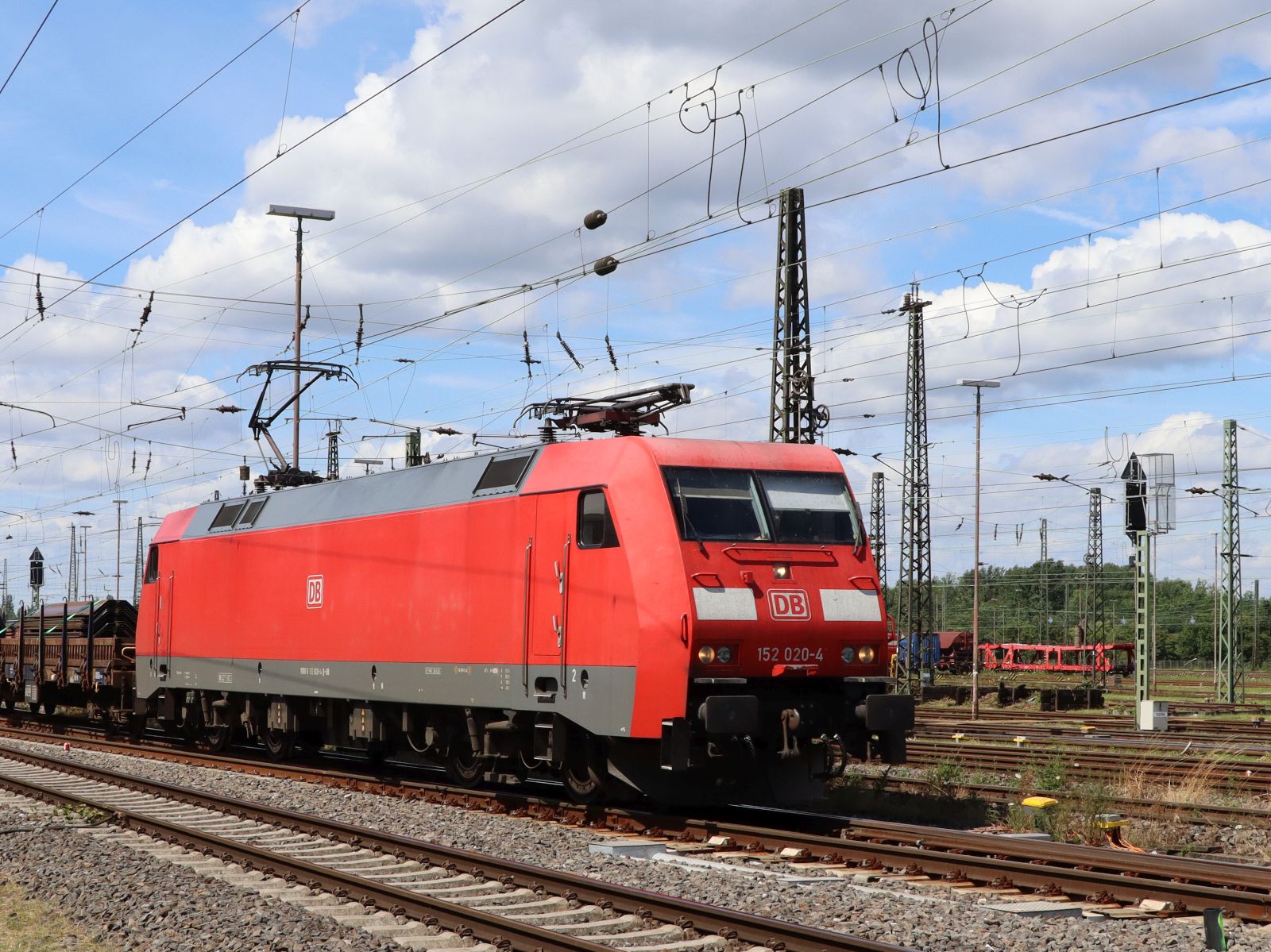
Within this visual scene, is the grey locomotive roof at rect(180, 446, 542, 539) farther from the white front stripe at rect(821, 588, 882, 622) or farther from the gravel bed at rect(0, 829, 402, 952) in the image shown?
the gravel bed at rect(0, 829, 402, 952)

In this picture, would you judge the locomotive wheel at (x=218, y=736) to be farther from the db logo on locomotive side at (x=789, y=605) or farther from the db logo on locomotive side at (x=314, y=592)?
the db logo on locomotive side at (x=789, y=605)

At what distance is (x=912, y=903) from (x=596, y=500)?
19.0 feet

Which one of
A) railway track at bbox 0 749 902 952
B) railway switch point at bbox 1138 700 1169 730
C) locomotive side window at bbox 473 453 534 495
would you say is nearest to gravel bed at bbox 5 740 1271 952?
railway track at bbox 0 749 902 952

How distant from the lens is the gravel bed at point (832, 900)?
8.87m

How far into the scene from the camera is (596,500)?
1445 cm

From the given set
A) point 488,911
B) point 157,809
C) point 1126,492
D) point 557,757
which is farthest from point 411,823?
point 1126,492

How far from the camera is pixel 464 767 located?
17.7 meters

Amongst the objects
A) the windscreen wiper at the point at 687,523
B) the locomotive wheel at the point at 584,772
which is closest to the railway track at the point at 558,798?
the locomotive wheel at the point at 584,772

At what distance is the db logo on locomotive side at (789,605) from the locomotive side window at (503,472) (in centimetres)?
342

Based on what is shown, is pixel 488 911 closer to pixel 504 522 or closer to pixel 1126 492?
pixel 504 522

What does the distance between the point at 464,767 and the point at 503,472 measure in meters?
4.07

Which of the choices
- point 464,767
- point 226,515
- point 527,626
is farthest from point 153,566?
point 527,626

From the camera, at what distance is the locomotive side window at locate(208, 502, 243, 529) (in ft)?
75.5

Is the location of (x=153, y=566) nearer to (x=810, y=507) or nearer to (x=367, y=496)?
(x=367, y=496)
